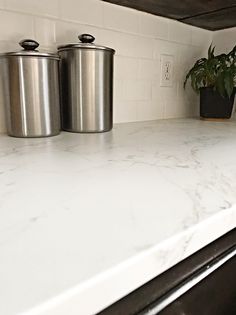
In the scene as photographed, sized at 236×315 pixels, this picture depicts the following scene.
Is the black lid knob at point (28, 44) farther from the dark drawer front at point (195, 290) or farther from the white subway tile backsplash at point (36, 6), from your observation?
the dark drawer front at point (195, 290)

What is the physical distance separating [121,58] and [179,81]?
0.37 metres

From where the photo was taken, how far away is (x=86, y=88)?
2.80 ft

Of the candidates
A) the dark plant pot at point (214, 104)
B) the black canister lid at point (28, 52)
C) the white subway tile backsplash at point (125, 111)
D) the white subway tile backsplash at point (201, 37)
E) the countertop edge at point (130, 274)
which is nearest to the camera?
the countertop edge at point (130, 274)

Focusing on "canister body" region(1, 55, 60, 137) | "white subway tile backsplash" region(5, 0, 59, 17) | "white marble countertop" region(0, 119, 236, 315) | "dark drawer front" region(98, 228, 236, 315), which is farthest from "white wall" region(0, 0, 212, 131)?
"dark drawer front" region(98, 228, 236, 315)

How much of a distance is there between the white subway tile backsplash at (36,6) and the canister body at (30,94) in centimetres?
18

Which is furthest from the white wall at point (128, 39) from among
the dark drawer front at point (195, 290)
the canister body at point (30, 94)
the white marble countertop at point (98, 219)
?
the dark drawer front at point (195, 290)

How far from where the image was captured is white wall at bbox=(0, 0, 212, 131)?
866mm

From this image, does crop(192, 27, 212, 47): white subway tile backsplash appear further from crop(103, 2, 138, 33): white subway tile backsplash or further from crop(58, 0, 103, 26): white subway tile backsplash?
crop(58, 0, 103, 26): white subway tile backsplash

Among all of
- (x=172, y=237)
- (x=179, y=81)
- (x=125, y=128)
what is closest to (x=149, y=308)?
(x=172, y=237)

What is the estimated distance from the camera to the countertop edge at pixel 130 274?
225 mm

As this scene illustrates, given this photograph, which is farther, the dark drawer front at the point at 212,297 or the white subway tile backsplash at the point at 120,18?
the white subway tile backsplash at the point at 120,18

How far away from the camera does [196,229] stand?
12.8 inches

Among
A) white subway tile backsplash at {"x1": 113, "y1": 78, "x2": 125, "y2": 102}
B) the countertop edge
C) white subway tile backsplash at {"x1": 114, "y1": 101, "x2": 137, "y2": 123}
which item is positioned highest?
white subway tile backsplash at {"x1": 113, "y1": 78, "x2": 125, "y2": 102}

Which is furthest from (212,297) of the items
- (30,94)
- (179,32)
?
(179,32)
